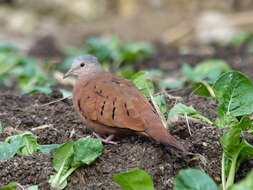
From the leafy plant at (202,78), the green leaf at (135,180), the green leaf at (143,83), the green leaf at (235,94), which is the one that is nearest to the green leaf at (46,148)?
the green leaf at (135,180)

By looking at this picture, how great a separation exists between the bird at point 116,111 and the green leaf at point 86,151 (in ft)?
0.89

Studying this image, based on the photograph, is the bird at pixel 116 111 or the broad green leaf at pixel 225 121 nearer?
the bird at pixel 116 111

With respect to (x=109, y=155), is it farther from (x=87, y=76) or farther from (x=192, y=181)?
(x=87, y=76)

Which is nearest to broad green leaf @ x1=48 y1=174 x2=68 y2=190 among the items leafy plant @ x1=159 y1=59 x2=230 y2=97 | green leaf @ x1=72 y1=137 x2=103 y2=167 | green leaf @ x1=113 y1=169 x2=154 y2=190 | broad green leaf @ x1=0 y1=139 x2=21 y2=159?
green leaf @ x1=72 y1=137 x2=103 y2=167

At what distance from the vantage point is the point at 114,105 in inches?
143

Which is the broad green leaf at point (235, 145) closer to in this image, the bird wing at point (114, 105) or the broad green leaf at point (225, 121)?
the broad green leaf at point (225, 121)

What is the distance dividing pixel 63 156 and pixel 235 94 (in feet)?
4.28

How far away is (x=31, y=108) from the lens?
15.1ft

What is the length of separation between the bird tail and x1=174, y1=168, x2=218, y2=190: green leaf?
40 cm

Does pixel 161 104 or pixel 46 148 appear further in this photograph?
pixel 161 104

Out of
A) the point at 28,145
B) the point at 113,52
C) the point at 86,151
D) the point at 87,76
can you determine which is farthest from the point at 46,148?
the point at 113,52

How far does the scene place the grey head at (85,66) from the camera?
4480 mm

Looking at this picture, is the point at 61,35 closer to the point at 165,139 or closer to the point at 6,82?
the point at 6,82

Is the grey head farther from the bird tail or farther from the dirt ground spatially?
the bird tail
